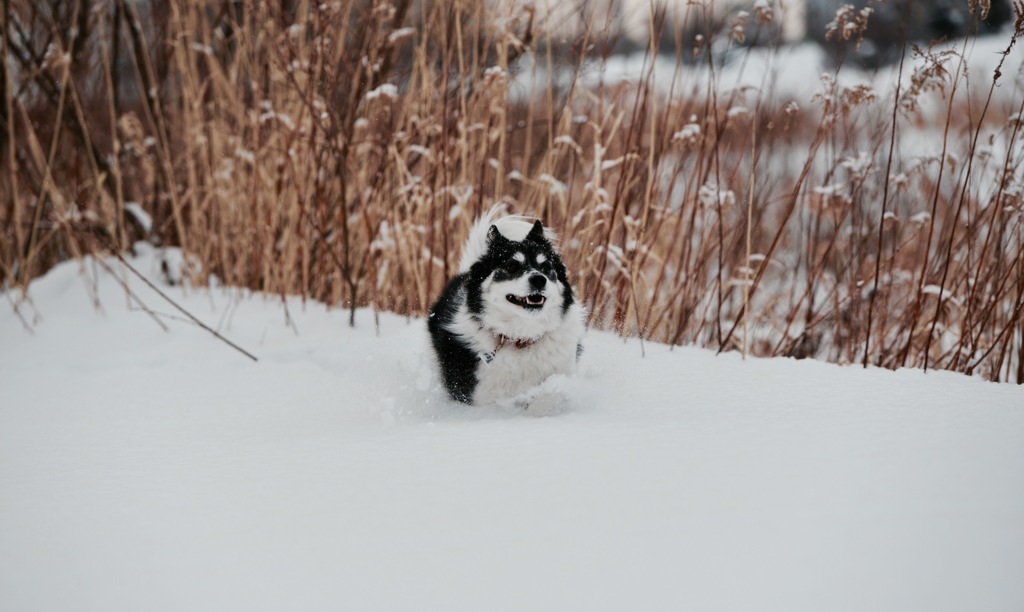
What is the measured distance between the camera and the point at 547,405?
6.84ft

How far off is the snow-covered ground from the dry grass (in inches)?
30.5

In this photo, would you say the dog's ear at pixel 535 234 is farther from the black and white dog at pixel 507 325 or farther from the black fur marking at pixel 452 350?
the black fur marking at pixel 452 350

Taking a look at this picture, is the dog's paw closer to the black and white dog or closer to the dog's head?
the black and white dog

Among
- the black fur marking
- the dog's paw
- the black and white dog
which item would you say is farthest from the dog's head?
the dog's paw

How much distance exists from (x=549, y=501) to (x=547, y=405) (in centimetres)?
80

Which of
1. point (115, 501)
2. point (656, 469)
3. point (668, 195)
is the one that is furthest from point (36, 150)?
point (656, 469)

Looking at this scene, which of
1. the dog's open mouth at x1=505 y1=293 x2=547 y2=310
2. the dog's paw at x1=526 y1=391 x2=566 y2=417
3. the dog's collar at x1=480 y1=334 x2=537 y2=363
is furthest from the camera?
the dog's collar at x1=480 y1=334 x2=537 y2=363

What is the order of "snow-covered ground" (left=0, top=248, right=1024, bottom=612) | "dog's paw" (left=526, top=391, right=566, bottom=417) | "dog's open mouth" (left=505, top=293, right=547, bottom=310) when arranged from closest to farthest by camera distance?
"snow-covered ground" (left=0, top=248, right=1024, bottom=612) → "dog's paw" (left=526, top=391, right=566, bottom=417) → "dog's open mouth" (left=505, top=293, right=547, bottom=310)

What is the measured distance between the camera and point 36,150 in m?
3.13

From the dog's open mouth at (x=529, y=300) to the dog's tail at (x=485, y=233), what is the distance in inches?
11.6

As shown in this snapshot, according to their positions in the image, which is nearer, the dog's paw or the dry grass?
the dog's paw

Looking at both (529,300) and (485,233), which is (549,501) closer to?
(529,300)

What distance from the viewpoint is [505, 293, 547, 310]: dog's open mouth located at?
7.25 feet

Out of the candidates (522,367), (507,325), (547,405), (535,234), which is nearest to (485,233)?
(535,234)
